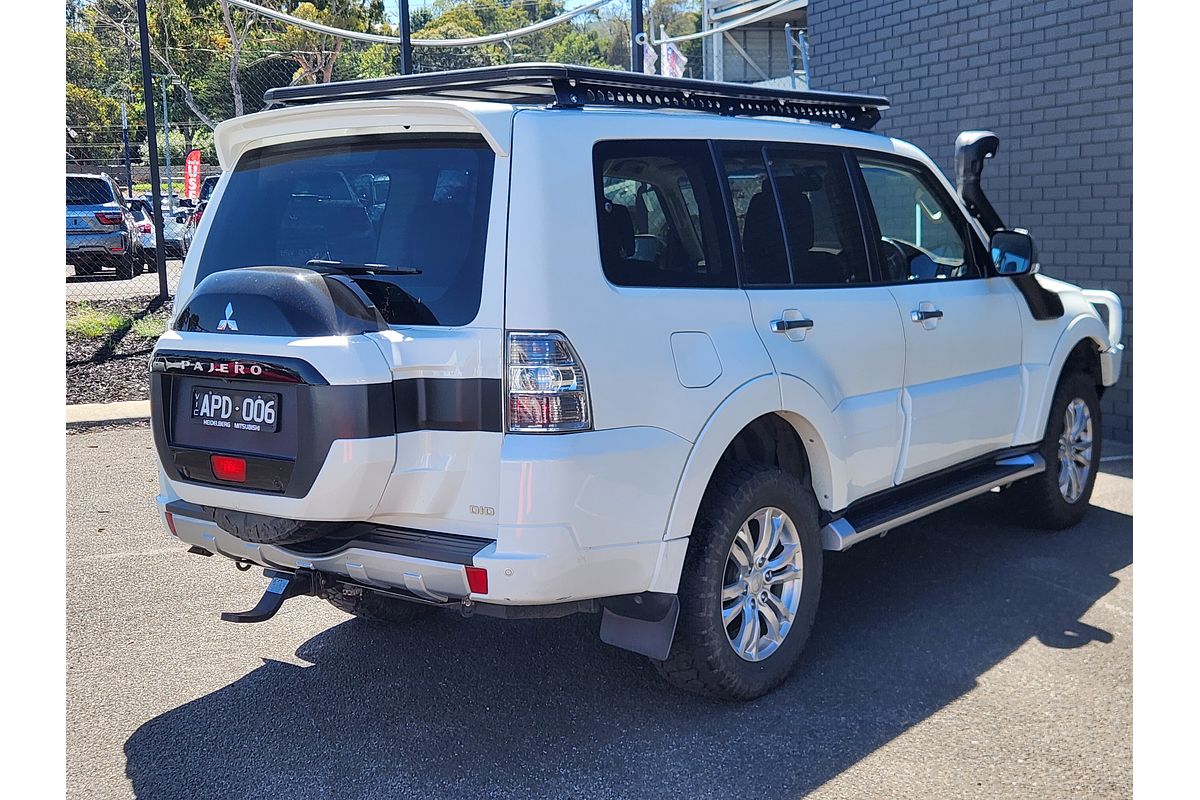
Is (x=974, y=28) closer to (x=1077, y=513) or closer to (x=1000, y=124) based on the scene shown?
(x=1000, y=124)

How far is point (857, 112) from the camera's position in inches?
207

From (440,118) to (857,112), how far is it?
2421mm

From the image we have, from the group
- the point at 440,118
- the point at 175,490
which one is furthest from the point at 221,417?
the point at 440,118

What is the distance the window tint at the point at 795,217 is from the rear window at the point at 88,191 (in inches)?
755

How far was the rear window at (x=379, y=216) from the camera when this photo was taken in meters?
3.54

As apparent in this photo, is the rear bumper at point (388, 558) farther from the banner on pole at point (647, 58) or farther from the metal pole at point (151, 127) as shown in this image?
the metal pole at point (151, 127)

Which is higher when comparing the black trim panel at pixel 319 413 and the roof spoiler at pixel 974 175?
the roof spoiler at pixel 974 175

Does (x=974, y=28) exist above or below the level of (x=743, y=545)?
above

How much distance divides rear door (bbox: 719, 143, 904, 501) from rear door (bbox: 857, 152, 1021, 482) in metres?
0.17

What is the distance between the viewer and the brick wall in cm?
834

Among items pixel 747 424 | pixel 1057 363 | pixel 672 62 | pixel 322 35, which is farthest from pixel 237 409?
pixel 322 35

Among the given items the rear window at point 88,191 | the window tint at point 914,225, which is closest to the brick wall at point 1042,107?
the window tint at point 914,225

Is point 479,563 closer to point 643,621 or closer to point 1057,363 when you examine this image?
point 643,621

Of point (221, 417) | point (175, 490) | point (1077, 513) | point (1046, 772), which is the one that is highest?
point (221, 417)
